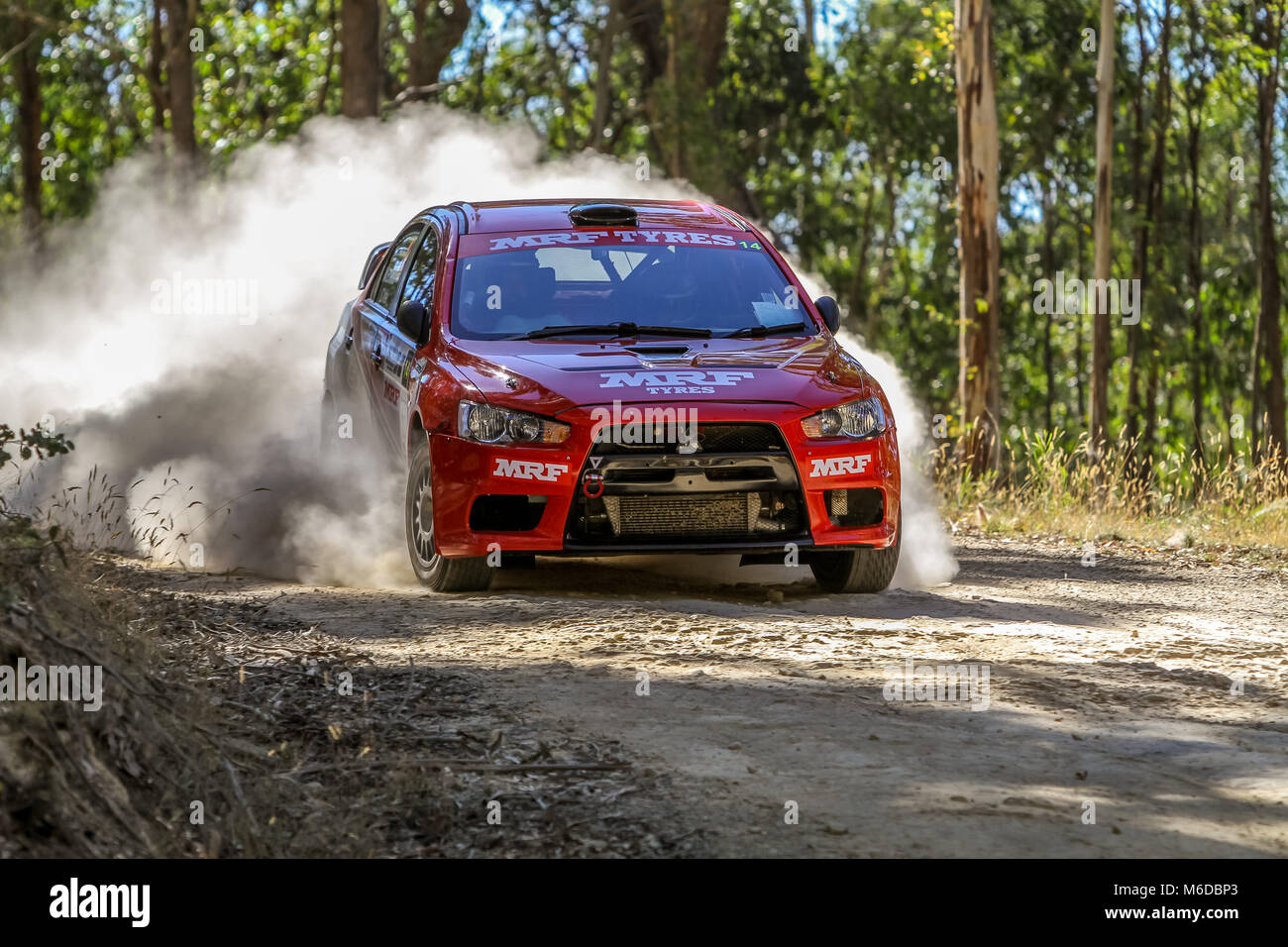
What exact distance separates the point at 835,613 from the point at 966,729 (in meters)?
2.14

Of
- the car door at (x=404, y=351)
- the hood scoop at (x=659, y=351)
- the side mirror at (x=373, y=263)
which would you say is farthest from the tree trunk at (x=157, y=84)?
the hood scoop at (x=659, y=351)

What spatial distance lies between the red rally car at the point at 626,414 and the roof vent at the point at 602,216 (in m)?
0.04

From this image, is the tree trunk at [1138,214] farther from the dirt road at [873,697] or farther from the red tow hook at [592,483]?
the red tow hook at [592,483]

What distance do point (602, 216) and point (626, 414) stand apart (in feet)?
6.62

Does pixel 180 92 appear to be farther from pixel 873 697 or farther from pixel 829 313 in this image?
pixel 873 697

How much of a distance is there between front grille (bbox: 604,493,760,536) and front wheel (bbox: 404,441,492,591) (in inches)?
27.5

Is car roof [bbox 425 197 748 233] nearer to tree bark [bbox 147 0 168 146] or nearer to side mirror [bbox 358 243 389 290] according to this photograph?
side mirror [bbox 358 243 389 290]

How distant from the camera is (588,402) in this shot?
24.7ft

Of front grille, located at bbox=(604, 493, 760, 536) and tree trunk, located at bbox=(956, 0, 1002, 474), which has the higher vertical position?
tree trunk, located at bbox=(956, 0, 1002, 474)

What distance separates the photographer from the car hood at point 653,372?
7.59 m

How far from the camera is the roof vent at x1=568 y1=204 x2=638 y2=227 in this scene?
9156 millimetres

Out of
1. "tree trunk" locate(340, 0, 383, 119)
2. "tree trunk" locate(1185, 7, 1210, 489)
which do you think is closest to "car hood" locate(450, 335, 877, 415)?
"tree trunk" locate(340, 0, 383, 119)
